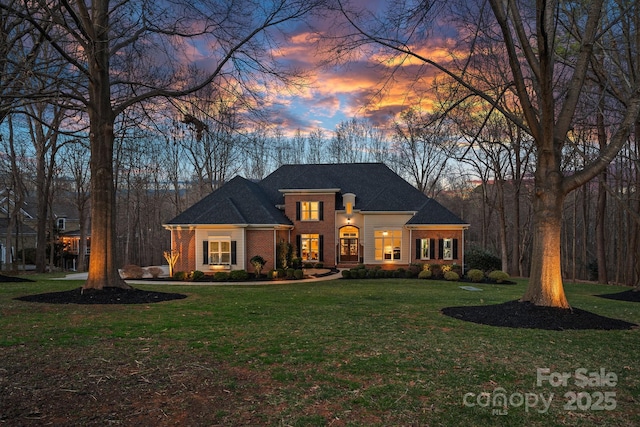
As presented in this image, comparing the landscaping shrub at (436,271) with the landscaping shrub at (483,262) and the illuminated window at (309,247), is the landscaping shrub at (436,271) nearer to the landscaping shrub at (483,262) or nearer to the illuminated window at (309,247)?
the landscaping shrub at (483,262)

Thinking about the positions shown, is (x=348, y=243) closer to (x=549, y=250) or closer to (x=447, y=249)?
(x=447, y=249)

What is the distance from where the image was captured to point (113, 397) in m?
4.23

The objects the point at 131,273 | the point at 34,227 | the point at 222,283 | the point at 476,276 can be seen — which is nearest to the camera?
the point at 222,283

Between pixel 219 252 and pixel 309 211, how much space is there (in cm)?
668

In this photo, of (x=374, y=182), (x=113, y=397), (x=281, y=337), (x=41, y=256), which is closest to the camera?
(x=113, y=397)

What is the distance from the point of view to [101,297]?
10.7m

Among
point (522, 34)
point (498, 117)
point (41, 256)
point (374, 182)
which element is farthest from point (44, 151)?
point (498, 117)

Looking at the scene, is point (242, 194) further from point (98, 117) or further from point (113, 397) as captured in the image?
point (113, 397)

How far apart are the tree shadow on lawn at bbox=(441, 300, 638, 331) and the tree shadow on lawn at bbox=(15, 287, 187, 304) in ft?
25.8

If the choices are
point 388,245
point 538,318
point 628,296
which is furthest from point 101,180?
point 388,245

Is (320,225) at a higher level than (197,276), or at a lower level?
higher

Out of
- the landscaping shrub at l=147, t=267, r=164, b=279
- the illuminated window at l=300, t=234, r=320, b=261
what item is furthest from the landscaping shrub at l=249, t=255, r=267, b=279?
the landscaping shrub at l=147, t=267, r=164, b=279

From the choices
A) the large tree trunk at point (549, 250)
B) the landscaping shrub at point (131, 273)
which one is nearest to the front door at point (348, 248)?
the landscaping shrub at point (131, 273)

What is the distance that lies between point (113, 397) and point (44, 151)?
26.9 metres
